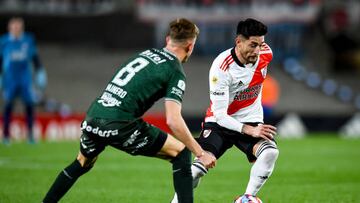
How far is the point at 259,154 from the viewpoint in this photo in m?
8.69

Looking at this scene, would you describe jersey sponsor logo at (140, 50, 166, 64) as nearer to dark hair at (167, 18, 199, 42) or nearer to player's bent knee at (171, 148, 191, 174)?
dark hair at (167, 18, 199, 42)

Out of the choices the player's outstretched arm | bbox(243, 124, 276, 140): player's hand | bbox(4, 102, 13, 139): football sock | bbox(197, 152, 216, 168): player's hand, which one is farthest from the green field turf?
the player's outstretched arm

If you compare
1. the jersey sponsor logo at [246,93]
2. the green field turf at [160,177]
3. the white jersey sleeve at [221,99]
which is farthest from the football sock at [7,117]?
the white jersey sleeve at [221,99]

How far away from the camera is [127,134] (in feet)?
25.0

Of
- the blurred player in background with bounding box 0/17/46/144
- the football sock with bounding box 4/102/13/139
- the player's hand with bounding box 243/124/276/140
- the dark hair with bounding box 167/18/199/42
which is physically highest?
the dark hair with bounding box 167/18/199/42

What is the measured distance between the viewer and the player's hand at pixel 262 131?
337 inches

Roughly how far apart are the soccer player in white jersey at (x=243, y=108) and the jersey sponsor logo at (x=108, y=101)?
4.25 ft

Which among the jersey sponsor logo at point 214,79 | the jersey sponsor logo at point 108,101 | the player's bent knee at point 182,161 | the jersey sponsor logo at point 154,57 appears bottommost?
the player's bent knee at point 182,161

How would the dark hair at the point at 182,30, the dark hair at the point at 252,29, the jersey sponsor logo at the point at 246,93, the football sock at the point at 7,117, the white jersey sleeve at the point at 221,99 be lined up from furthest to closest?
the football sock at the point at 7,117 → the jersey sponsor logo at the point at 246,93 → the white jersey sleeve at the point at 221,99 → the dark hair at the point at 252,29 → the dark hair at the point at 182,30

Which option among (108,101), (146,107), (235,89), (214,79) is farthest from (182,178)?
(235,89)

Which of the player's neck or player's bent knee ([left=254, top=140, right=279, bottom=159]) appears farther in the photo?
player's bent knee ([left=254, top=140, right=279, bottom=159])

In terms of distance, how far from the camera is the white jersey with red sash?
8680 millimetres

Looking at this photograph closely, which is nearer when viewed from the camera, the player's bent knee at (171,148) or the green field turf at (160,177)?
the player's bent knee at (171,148)

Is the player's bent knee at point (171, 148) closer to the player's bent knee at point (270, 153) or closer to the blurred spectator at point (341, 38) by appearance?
the player's bent knee at point (270, 153)
